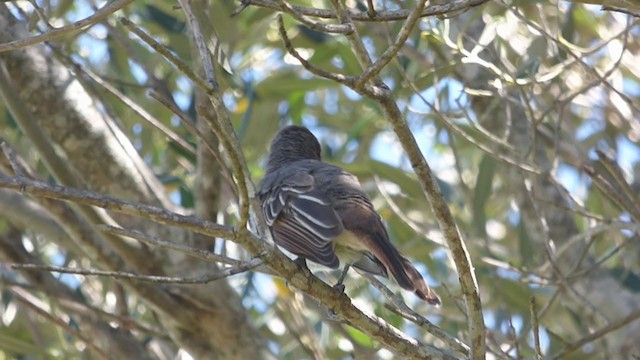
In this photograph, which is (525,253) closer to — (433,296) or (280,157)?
(280,157)

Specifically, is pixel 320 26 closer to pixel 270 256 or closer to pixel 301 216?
pixel 270 256

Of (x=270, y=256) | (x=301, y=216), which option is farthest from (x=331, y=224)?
(x=270, y=256)

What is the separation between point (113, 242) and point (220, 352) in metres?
0.84

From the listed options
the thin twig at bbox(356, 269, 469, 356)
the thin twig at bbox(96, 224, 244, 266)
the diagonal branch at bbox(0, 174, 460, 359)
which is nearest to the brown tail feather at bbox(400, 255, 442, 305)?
the thin twig at bbox(356, 269, 469, 356)

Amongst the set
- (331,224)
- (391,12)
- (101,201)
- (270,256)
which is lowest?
(101,201)

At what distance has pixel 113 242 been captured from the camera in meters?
5.68

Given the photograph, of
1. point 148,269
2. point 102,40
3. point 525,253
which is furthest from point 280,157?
point 102,40

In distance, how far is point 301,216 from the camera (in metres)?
5.06

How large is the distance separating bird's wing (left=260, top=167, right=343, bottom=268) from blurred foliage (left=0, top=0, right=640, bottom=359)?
697 mm

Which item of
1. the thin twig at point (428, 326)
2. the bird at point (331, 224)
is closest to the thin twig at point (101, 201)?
the thin twig at point (428, 326)

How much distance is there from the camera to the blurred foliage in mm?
6434

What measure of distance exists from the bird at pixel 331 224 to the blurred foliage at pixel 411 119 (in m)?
0.56

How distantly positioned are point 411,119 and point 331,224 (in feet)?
12.6

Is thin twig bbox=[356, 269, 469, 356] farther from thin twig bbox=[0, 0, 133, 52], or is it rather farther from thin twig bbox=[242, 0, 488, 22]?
thin twig bbox=[0, 0, 133, 52]
